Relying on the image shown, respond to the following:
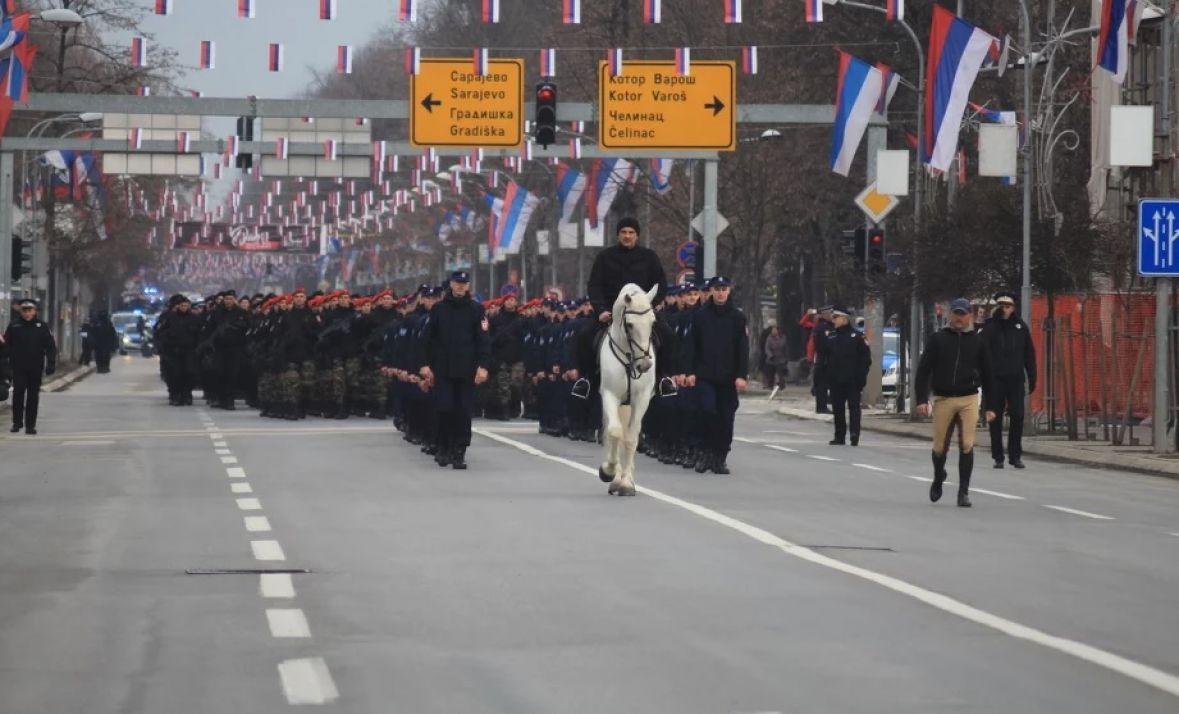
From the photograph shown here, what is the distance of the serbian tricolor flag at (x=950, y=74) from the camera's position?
114 feet

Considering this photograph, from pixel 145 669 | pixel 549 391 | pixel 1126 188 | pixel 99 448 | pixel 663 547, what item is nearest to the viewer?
pixel 145 669

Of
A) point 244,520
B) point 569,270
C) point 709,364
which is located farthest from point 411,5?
point 569,270

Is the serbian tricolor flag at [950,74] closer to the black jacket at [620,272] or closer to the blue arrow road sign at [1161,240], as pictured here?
the blue arrow road sign at [1161,240]

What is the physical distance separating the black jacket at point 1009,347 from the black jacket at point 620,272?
6.12 meters

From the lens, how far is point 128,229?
82.6 meters

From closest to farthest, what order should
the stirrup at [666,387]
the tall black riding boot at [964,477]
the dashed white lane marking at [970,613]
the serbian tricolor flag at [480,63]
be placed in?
1. the dashed white lane marking at [970,613]
2. the tall black riding boot at [964,477]
3. the stirrup at [666,387]
4. the serbian tricolor flag at [480,63]

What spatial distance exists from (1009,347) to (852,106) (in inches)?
585

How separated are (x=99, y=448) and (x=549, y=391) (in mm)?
6512

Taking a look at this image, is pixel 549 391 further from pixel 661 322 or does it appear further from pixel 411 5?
pixel 661 322

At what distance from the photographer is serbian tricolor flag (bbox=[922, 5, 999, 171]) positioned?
3475 cm

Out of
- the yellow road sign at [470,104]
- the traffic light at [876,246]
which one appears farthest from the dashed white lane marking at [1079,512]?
the yellow road sign at [470,104]

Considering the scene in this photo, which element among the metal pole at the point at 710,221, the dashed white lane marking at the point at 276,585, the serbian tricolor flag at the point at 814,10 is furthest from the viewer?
the metal pole at the point at 710,221

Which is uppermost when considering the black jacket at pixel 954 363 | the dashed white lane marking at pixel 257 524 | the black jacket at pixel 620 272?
the black jacket at pixel 620 272

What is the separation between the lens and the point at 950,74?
35.2 metres
